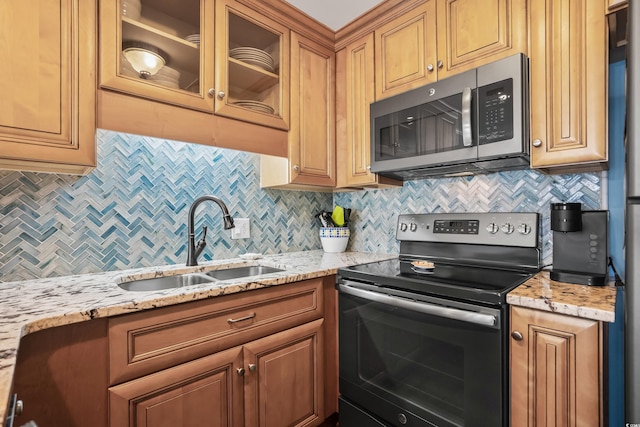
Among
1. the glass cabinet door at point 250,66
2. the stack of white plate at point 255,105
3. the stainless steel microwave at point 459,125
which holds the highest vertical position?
the glass cabinet door at point 250,66

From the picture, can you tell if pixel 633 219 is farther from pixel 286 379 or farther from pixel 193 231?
pixel 193 231

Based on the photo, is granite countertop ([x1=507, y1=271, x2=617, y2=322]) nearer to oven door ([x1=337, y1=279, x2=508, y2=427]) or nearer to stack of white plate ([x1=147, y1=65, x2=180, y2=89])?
oven door ([x1=337, y1=279, x2=508, y2=427])

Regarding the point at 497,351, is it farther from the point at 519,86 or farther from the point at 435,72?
the point at 435,72

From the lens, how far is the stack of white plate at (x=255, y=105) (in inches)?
63.7

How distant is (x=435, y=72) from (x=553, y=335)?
126cm

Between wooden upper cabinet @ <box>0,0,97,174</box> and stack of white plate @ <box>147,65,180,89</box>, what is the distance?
0.22 m

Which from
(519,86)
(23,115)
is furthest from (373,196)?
(23,115)

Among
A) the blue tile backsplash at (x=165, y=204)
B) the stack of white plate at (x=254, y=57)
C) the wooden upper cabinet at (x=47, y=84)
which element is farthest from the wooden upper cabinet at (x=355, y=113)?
the wooden upper cabinet at (x=47, y=84)

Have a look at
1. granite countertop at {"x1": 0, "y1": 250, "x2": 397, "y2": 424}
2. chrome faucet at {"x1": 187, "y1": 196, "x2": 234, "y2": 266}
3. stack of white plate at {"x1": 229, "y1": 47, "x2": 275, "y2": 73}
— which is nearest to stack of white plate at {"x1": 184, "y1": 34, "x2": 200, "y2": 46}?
stack of white plate at {"x1": 229, "y1": 47, "x2": 275, "y2": 73}

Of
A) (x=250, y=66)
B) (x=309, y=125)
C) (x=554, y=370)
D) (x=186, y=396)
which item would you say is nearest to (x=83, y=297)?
(x=186, y=396)

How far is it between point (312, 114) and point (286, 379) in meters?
1.47

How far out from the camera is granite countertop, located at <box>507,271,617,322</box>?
0.89 metres

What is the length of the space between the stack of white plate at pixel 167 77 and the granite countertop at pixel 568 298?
5.25 ft

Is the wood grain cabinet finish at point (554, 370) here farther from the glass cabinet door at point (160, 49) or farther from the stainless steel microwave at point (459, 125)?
the glass cabinet door at point (160, 49)
